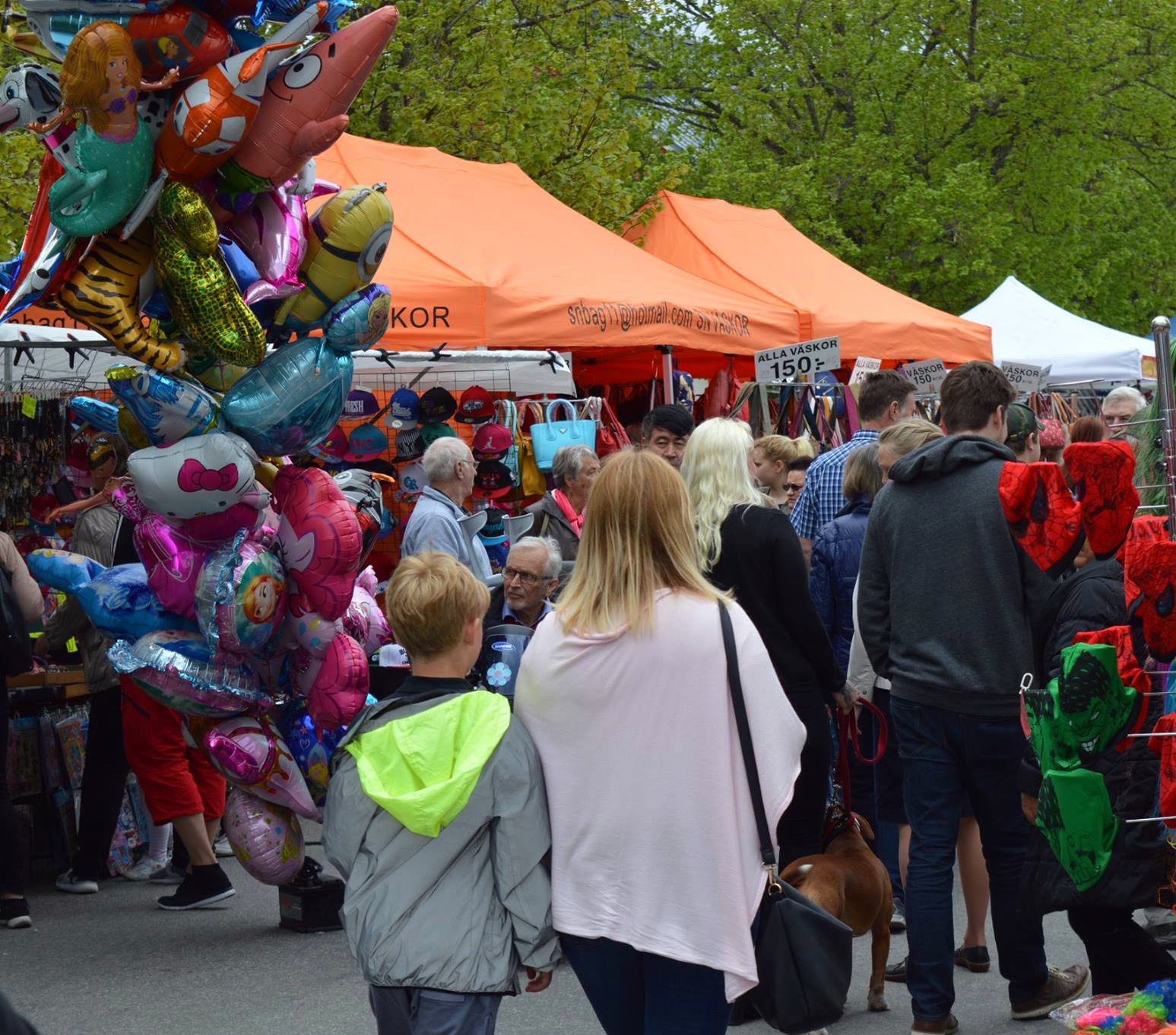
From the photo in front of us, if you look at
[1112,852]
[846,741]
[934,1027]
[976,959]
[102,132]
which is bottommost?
[976,959]

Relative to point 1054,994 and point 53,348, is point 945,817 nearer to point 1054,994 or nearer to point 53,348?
point 1054,994

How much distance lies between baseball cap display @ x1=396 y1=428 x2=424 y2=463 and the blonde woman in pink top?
5.93 meters

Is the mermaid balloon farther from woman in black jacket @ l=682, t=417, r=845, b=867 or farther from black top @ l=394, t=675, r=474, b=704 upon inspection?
black top @ l=394, t=675, r=474, b=704

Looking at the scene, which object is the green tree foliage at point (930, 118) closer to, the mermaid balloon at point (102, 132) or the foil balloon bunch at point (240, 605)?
the foil balloon bunch at point (240, 605)

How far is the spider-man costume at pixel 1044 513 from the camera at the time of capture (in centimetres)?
296

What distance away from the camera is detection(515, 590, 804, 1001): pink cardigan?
300cm

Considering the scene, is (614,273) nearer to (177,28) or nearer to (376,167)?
(376,167)

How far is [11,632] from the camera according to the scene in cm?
586

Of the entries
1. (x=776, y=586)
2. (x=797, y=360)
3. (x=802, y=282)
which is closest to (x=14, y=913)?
(x=776, y=586)

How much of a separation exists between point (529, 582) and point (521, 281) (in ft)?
14.7

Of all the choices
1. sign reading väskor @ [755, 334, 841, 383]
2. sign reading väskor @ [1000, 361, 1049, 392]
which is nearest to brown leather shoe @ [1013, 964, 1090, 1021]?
sign reading väskor @ [755, 334, 841, 383]

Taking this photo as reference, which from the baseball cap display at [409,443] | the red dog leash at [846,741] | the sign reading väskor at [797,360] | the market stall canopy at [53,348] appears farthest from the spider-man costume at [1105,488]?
the sign reading väskor at [797,360]

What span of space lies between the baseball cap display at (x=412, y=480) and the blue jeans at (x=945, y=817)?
16.0ft

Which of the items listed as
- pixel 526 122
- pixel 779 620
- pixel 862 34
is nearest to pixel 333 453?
pixel 779 620
